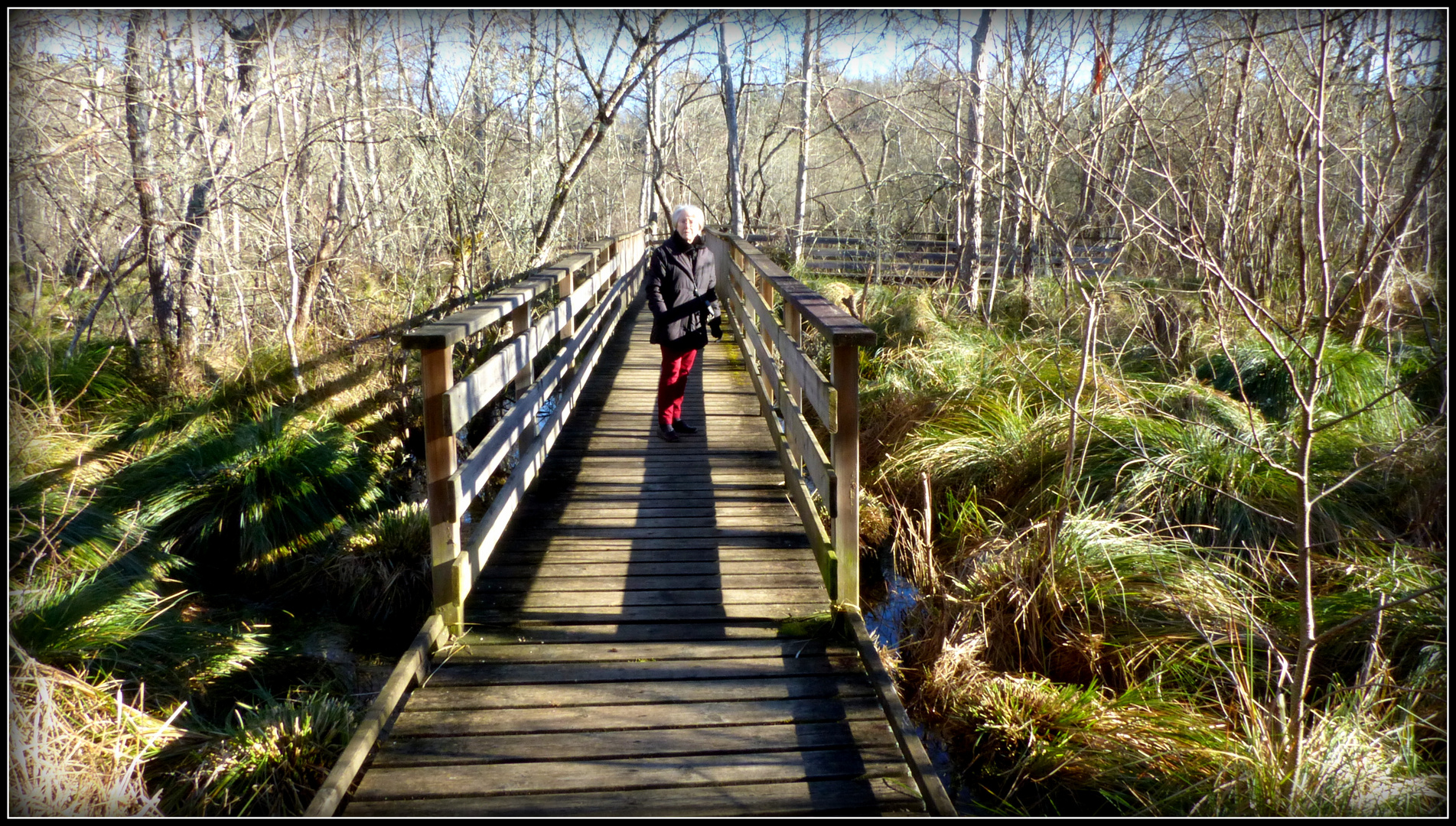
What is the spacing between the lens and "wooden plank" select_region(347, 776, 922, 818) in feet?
9.37

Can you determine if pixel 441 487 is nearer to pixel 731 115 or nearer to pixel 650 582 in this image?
pixel 650 582

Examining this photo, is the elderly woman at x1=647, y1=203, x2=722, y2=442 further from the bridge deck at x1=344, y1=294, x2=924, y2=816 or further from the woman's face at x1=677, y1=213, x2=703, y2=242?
the bridge deck at x1=344, y1=294, x2=924, y2=816

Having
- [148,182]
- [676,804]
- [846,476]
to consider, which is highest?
[148,182]

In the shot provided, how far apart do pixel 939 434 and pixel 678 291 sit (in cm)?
265

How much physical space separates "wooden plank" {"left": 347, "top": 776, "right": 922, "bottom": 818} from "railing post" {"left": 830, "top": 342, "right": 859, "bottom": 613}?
112 cm

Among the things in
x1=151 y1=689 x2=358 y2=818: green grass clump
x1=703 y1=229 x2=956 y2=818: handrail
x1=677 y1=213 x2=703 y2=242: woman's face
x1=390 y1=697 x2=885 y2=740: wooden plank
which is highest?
x1=677 y1=213 x2=703 y2=242: woman's face

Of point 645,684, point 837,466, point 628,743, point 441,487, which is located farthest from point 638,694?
point 837,466

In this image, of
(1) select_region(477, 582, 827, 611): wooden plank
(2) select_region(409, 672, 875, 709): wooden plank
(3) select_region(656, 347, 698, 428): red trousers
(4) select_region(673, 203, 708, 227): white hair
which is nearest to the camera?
(2) select_region(409, 672, 875, 709): wooden plank

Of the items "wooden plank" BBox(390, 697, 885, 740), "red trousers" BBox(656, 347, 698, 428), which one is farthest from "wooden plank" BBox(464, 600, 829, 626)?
"red trousers" BBox(656, 347, 698, 428)

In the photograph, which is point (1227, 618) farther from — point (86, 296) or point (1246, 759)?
point (86, 296)

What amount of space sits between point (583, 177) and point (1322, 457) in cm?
2239

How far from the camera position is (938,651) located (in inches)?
202

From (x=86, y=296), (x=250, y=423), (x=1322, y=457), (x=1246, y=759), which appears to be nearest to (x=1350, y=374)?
(x=1322, y=457)

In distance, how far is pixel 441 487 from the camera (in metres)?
3.69
